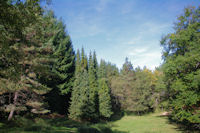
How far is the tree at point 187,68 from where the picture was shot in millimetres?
11469

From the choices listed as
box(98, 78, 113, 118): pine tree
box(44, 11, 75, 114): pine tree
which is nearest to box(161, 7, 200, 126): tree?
box(98, 78, 113, 118): pine tree

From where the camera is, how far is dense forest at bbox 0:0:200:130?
19.7 feet

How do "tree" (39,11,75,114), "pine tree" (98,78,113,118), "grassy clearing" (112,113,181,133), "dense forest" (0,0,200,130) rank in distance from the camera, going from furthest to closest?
"pine tree" (98,78,113,118), "tree" (39,11,75,114), "grassy clearing" (112,113,181,133), "dense forest" (0,0,200,130)

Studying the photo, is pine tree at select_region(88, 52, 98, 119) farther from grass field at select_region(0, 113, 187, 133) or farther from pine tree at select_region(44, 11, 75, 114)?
pine tree at select_region(44, 11, 75, 114)

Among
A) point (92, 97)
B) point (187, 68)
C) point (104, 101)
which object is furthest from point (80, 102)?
point (187, 68)

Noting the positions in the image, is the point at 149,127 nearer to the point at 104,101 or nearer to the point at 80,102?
the point at 104,101

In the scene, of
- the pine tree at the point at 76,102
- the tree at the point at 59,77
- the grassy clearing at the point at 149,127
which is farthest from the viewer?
the tree at the point at 59,77

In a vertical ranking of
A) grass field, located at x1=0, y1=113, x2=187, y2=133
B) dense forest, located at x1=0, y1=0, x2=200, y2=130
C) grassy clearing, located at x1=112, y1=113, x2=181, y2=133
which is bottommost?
grassy clearing, located at x1=112, y1=113, x2=181, y2=133

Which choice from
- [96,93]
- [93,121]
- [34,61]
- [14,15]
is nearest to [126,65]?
[96,93]

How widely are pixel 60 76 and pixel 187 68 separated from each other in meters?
20.4

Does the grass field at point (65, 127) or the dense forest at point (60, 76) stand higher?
the dense forest at point (60, 76)

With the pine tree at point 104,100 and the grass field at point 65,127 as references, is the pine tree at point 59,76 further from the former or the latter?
the pine tree at point 104,100

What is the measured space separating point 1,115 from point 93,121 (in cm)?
1635

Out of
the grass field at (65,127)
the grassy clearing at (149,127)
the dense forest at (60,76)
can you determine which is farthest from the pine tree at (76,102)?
the grassy clearing at (149,127)
